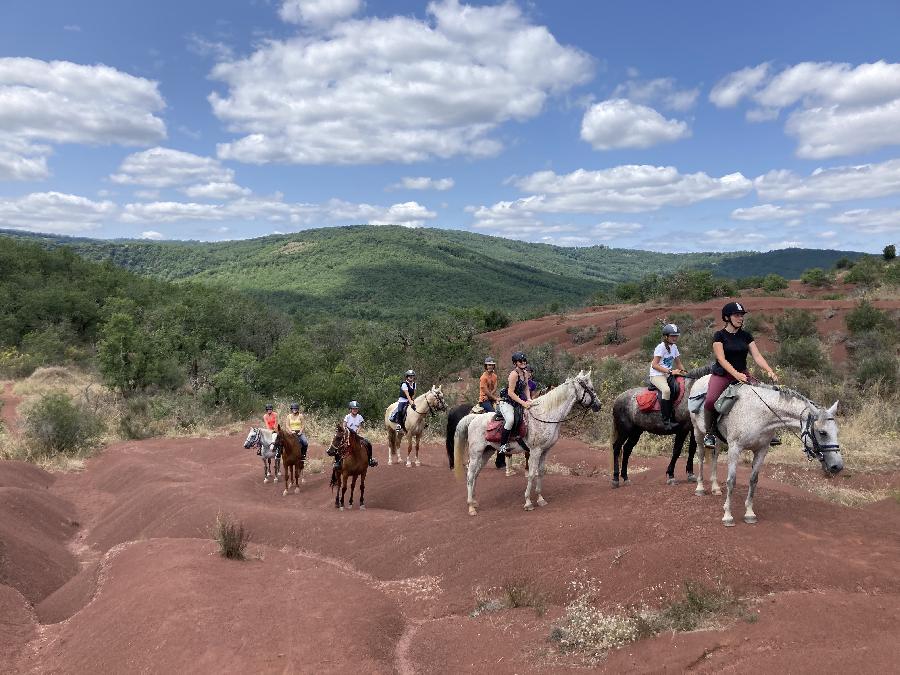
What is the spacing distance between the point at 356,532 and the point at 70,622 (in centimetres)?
452

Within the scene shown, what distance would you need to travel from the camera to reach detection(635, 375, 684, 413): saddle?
30.9 ft

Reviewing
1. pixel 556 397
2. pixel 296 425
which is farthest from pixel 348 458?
pixel 556 397

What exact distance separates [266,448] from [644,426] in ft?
33.5

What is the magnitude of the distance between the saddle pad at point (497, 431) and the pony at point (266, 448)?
25.2 feet

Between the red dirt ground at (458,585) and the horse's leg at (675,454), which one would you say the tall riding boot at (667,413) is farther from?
the red dirt ground at (458,585)

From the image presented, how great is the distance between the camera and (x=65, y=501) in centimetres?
1510

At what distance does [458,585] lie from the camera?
7.90 metres

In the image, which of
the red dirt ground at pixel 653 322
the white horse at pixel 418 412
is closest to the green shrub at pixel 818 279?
the red dirt ground at pixel 653 322

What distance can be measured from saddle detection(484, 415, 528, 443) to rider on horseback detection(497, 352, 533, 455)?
2.6 inches

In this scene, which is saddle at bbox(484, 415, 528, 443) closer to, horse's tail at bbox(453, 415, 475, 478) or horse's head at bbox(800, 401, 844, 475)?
horse's tail at bbox(453, 415, 475, 478)

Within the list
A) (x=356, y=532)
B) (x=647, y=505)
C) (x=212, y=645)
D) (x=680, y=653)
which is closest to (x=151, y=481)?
(x=356, y=532)

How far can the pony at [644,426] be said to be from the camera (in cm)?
942

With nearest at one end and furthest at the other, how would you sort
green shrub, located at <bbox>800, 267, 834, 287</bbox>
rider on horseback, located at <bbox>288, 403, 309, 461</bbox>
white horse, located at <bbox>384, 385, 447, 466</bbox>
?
white horse, located at <bbox>384, 385, 447, 466</bbox> → rider on horseback, located at <bbox>288, 403, 309, 461</bbox> → green shrub, located at <bbox>800, 267, 834, 287</bbox>

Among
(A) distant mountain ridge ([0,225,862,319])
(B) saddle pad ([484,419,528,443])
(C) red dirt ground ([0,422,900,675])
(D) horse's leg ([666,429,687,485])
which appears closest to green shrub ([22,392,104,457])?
(C) red dirt ground ([0,422,900,675])
